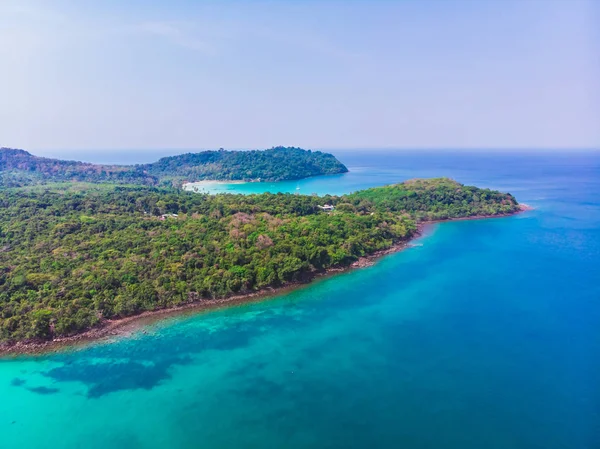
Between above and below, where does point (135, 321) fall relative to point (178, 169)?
below

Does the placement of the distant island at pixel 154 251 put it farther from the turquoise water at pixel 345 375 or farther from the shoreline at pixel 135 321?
the turquoise water at pixel 345 375

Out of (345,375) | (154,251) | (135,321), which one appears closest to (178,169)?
(154,251)

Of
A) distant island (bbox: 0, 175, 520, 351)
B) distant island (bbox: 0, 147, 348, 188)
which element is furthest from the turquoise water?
distant island (bbox: 0, 147, 348, 188)

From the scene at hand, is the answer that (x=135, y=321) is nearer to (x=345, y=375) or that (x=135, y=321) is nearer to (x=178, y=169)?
(x=345, y=375)

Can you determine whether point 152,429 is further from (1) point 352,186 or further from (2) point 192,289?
(1) point 352,186

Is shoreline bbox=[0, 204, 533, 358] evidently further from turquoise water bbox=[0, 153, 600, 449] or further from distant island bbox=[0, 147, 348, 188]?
distant island bbox=[0, 147, 348, 188]

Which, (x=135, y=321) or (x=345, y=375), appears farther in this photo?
(x=135, y=321)
